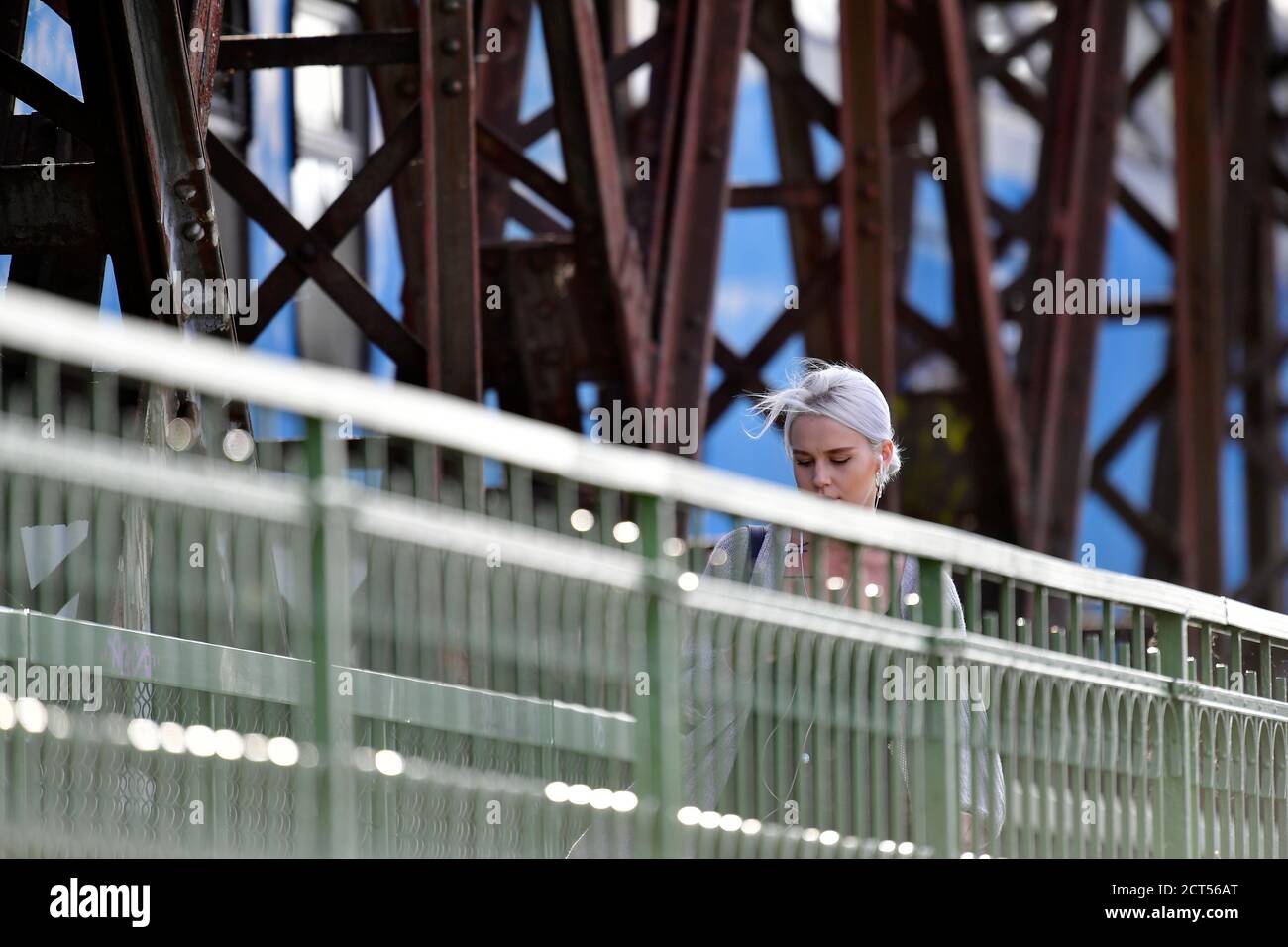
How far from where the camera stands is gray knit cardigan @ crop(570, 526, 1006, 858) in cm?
407

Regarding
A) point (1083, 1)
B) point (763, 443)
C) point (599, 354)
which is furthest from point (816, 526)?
point (763, 443)

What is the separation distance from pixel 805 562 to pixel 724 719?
448 mm

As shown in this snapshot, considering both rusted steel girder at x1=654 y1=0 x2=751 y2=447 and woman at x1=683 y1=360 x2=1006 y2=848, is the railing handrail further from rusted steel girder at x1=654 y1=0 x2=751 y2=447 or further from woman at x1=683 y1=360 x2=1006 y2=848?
rusted steel girder at x1=654 y1=0 x2=751 y2=447

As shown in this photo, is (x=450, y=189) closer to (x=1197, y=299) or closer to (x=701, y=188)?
(x=701, y=188)

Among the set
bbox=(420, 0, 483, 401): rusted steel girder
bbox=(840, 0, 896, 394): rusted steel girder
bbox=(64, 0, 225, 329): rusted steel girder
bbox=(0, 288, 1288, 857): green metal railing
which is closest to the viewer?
bbox=(0, 288, 1288, 857): green metal railing

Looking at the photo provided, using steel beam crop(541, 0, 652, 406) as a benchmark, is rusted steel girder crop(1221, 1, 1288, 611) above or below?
above

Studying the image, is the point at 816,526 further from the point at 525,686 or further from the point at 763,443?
the point at 763,443

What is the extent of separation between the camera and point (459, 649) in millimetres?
3611

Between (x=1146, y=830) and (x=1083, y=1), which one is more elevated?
(x=1083, y=1)

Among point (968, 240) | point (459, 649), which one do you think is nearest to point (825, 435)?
point (459, 649)

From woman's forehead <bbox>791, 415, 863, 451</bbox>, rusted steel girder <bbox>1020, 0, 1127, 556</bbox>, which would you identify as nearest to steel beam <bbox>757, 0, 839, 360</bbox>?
rusted steel girder <bbox>1020, 0, 1127, 556</bbox>

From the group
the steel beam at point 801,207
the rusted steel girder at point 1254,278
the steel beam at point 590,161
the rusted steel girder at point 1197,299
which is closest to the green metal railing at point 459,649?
the steel beam at point 590,161

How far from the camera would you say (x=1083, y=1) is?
11.7 m
